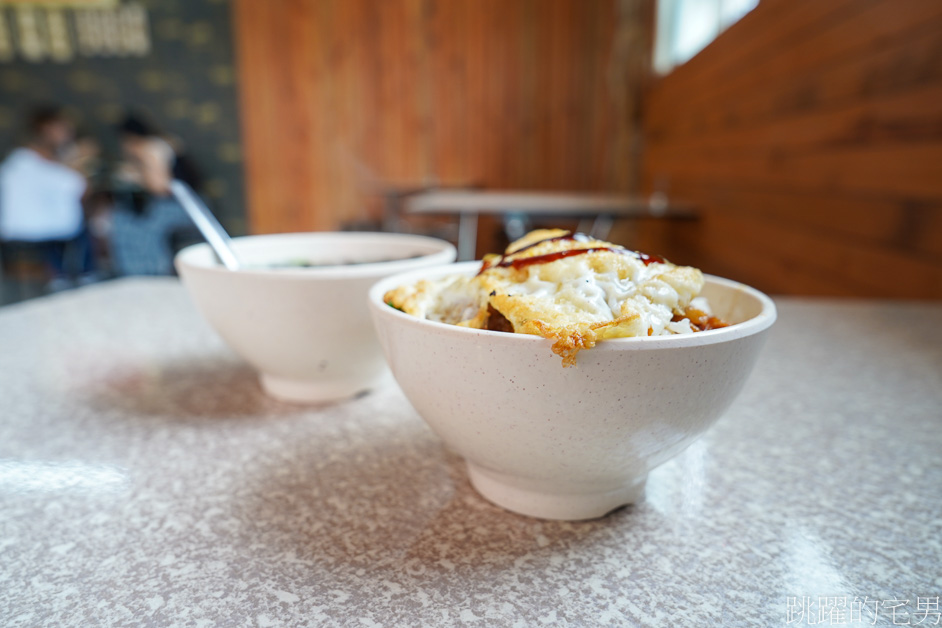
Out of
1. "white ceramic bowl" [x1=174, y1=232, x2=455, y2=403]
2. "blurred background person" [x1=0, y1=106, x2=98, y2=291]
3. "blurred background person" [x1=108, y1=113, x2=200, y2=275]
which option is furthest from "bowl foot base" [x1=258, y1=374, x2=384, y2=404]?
"blurred background person" [x1=0, y1=106, x2=98, y2=291]

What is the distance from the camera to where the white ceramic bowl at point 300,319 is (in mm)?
565

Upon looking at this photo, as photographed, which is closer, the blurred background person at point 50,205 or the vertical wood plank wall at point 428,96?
the blurred background person at point 50,205

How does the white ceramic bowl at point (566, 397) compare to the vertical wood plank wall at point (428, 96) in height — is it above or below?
below

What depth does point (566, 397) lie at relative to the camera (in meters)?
0.35

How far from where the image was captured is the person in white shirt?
13.6 ft

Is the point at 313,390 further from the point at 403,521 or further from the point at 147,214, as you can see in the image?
the point at 147,214

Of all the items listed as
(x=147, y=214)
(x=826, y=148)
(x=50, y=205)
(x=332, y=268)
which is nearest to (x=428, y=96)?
(x=147, y=214)

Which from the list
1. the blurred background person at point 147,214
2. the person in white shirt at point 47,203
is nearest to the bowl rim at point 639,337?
the blurred background person at point 147,214

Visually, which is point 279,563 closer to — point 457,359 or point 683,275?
point 457,359

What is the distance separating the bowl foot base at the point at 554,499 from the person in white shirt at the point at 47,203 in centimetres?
485

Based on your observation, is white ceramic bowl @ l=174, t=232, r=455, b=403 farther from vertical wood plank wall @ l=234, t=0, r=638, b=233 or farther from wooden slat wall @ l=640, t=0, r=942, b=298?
vertical wood plank wall @ l=234, t=0, r=638, b=233

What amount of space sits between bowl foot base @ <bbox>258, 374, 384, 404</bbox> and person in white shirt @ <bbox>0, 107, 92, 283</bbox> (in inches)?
179

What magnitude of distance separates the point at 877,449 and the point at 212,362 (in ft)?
2.47

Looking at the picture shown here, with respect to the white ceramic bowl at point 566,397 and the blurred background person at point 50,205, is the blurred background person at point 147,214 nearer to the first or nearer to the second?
the blurred background person at point 50,205
